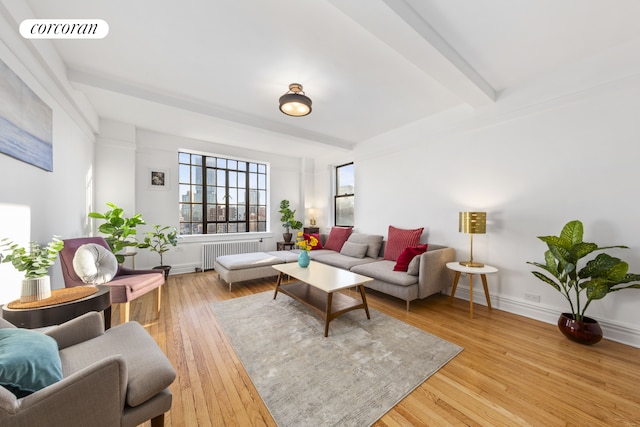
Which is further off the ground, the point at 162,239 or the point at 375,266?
the point at 162,239

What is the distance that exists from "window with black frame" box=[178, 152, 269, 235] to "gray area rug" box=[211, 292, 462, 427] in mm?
2656

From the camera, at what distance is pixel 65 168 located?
2596 mm

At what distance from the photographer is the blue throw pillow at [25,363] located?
0.83 metres

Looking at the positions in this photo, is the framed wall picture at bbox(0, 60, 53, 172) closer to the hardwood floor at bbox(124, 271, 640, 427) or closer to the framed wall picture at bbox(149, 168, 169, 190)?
the hardwood floor at bbox(124, 271, 640, 427)

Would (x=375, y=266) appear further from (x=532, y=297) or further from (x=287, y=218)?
(x=287, y=218)

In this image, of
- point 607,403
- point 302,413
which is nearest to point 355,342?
point 302,413

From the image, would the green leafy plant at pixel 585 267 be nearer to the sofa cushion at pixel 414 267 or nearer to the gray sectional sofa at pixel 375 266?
the gray sectional sofa at pixel 375 266

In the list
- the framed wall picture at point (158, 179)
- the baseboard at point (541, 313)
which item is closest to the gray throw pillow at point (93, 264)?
the framed wall picture at point (158, 179)

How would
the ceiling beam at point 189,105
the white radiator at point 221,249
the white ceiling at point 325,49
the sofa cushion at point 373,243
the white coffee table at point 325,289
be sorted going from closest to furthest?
the white ceiling at point 325,49 → the white coffee table at point 325,289 → the ceiling beam at point 189,105 → the sofa cushion at point 373,243 → the white radiator at point 221,249

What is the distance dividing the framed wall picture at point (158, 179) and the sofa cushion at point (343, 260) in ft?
10.5

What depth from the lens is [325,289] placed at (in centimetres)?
234

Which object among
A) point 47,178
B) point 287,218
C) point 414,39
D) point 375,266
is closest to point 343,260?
point 375,266

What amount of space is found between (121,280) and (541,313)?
15.3ft

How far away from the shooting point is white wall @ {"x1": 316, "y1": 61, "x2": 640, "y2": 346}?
222 centimetres
